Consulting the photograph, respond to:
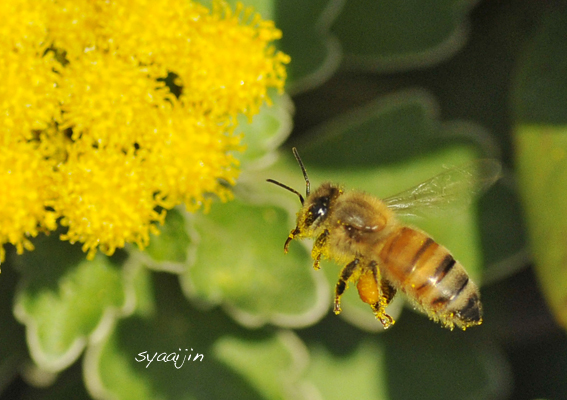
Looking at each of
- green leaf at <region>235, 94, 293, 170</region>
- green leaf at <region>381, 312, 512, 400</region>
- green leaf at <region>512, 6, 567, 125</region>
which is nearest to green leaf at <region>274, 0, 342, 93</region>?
green leaf at <region>235, 94, 293, 170</region>

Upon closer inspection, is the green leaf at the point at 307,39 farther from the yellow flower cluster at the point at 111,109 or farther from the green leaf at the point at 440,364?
the green leaf at the point at 440,364

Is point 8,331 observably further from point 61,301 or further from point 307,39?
point 307,39

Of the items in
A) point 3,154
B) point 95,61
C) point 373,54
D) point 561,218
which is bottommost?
point 561,218

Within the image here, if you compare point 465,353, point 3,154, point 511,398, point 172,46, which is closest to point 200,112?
point 172,46

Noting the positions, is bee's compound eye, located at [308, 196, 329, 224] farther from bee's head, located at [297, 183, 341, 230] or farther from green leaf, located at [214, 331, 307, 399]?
green leaf, located at [214, 331, 307, 399]

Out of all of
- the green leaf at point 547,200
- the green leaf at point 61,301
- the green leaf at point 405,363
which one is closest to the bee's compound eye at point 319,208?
the green leaf at point 61,301

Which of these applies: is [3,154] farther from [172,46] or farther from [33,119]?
[172,46]

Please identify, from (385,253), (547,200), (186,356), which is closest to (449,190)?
(385,253)
